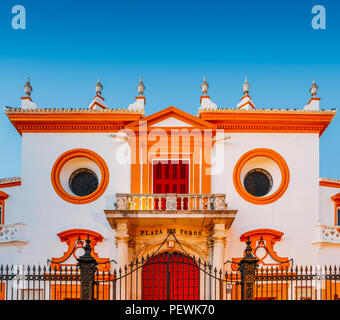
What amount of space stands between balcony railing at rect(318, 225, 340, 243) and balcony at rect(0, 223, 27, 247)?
11.5m

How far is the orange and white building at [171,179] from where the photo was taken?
62.4 feet

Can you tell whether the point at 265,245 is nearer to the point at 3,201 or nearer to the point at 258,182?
the point at 258,182

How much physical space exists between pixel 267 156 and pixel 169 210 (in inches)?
199

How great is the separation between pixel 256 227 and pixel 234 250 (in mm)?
1259

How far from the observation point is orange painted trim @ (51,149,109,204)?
19531 mm

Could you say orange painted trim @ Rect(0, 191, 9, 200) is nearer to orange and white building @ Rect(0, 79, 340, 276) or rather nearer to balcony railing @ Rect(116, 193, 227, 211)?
orange and white building @ Rect(0, 79, 340, 276)

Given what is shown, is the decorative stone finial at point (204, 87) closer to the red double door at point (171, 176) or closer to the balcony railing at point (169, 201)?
the red double door at point (171, 176)

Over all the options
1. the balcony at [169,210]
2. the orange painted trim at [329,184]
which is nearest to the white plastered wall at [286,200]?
the orange painted trim at [329,184]

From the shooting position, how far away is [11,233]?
19.1 m

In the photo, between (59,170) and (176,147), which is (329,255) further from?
(59,170)

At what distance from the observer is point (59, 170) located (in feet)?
65.3

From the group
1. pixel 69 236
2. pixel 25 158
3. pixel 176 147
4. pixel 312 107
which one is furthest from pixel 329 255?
pixel 25 158

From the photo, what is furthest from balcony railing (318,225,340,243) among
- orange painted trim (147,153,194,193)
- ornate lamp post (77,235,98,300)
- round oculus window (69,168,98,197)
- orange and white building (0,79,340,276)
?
ornate lamp post (77,235,98,300)

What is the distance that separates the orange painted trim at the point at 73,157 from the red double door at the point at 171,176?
202cm
